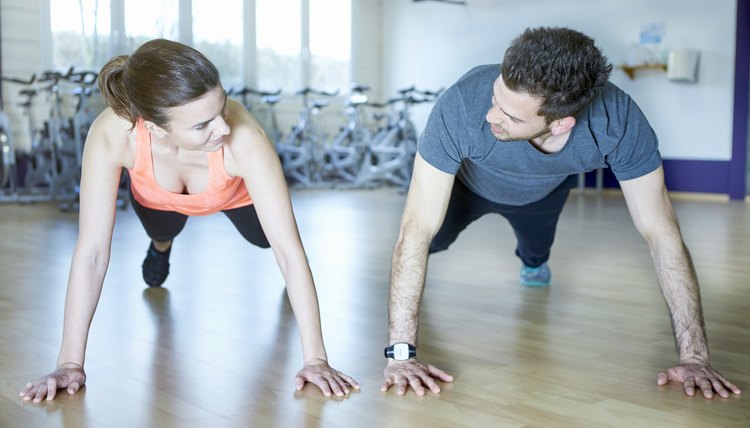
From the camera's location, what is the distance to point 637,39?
7.91 meters

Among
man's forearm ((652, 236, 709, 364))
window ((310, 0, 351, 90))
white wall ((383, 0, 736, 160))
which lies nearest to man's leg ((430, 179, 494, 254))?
man's forearm ((652, 236, 709, 364))

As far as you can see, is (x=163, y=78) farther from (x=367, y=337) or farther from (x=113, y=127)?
(x=367, y=337)

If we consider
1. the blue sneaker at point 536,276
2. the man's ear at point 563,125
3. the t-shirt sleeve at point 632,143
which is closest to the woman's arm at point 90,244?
the man's ear at point 563,125

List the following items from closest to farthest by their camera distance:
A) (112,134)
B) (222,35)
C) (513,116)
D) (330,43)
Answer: (513,116) → (112,134) → (222,35) → (330,43)

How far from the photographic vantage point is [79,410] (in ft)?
5.47

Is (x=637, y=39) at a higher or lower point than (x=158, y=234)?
higher

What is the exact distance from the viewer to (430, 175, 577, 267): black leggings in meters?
2.62

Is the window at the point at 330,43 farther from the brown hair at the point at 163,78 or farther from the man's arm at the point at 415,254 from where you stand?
the brown hair at the point at 163,78

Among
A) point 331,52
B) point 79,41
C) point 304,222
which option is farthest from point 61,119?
point 331,52

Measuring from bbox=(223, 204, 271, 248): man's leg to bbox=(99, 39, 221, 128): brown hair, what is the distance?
83 centimetres

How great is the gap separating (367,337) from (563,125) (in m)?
0.89

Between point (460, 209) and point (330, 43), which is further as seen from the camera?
point (330, 43)

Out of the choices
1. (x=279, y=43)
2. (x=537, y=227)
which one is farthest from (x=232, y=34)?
(x=537, y=227)

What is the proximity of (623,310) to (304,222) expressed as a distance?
9.80 ft
